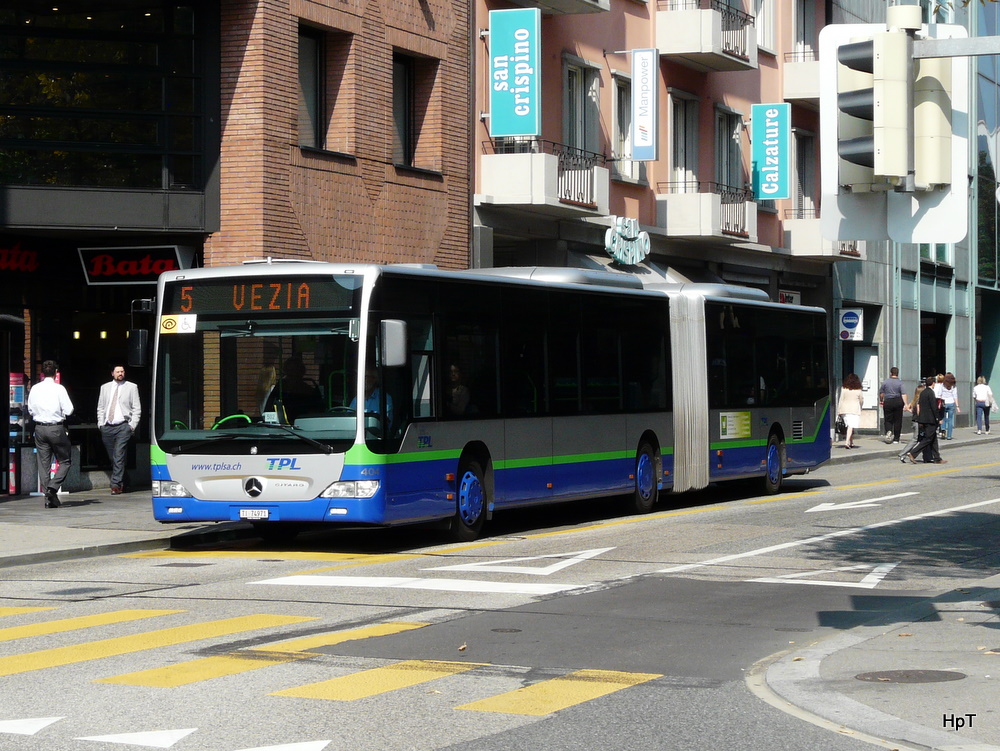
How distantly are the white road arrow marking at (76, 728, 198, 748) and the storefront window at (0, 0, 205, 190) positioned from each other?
51.2 feet

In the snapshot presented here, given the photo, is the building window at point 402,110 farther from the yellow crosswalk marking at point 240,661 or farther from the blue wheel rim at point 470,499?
the yellow crosswalk marking at point 240,661

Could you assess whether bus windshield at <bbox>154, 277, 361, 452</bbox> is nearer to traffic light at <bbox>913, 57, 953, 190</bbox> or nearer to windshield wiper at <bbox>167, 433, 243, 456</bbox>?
windshield wiper at <bbox>167, 433, 243, 456</bbox>

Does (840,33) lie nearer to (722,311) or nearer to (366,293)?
(366,293)

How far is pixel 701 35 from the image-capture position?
109 feet

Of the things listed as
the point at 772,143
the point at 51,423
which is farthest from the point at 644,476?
the point at 772,143

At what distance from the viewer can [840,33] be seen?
8898 mm

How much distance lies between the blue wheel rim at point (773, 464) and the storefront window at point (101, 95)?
9.61 m

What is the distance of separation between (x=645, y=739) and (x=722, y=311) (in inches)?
640

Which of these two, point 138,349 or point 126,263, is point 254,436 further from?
point 126,263

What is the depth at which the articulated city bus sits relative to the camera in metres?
15.0

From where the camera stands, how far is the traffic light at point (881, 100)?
8281 millimetres

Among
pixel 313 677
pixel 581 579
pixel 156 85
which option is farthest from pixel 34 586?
pixel 156 85

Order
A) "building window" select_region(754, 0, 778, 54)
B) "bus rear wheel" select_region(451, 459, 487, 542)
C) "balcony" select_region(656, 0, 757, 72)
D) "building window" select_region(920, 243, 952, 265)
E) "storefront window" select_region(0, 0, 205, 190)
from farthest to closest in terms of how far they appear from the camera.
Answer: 1. "building window" select_region(920, 243, 952, 265)
2. "building window" select_region(754, 0, 778, 54)
3. "balcony" select_region(656, 0, 757, 72)
4. "storefront window" select_region(0, 0, 205, 190)
5. "bus rear wheel" select_region(451, 459, 487, 542)

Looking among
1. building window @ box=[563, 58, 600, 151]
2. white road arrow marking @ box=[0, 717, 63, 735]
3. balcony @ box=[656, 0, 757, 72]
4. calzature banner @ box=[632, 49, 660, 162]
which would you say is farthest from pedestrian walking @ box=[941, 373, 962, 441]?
white road arrow marking @ box=[0, 717, 63, 735]
